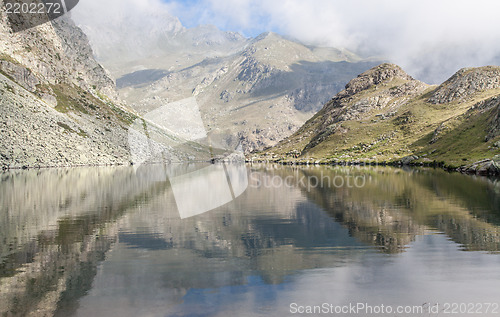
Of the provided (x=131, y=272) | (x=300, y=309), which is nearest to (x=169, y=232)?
(x=131, y=272)

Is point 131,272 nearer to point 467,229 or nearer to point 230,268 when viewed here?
point 230,268

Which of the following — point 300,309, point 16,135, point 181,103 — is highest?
point 16,135

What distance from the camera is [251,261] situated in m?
22.1

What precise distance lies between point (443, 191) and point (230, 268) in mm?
49291

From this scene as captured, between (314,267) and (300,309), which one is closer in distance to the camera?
(300,309)

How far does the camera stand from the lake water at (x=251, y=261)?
51.4ft

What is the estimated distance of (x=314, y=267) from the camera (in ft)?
67.8

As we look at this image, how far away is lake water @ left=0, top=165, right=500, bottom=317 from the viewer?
51.4 ft

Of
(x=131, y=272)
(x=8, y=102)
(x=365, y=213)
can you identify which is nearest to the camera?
(x=131, y=272)

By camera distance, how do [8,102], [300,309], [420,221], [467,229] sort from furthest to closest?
[8,102] → [420,221] → [467,229] → [300,309]

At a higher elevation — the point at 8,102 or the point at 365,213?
the point at 8,102

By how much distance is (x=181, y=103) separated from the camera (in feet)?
81.7

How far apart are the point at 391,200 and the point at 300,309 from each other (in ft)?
125

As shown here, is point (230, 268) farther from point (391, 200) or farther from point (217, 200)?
point (391, 200)
